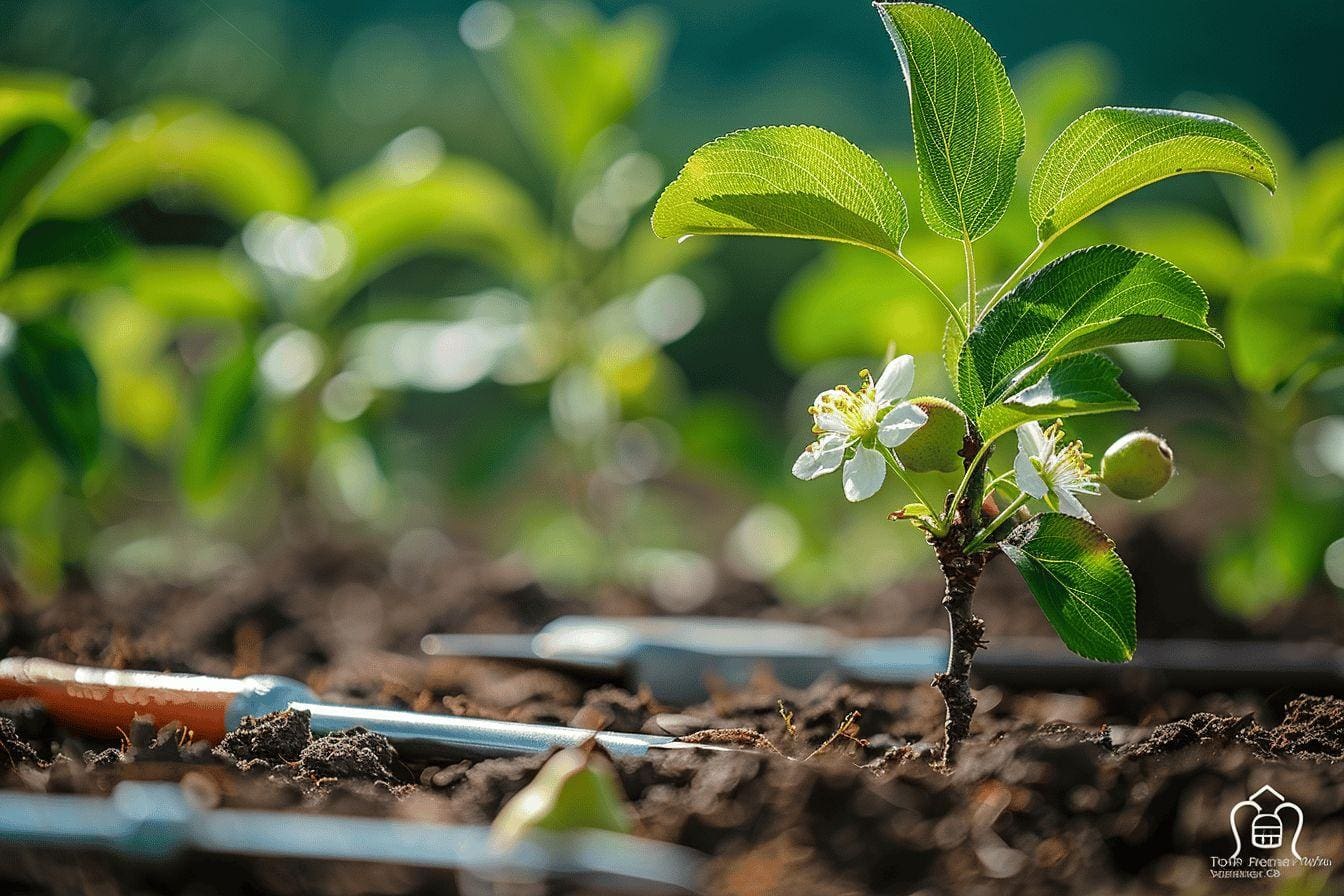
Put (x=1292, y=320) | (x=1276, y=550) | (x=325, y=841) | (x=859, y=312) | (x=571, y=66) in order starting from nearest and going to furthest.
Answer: (x=325, y=841) → (x=1292, y=320) → (x=1276, y=550) → (x=859, y=312) → (x=571, y=66)

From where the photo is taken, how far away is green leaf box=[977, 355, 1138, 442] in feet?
1.70

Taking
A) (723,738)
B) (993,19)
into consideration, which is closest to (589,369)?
(723,738)

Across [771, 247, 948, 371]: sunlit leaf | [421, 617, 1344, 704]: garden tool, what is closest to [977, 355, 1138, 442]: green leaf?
[421, 617, 1344, 704]: garden tool

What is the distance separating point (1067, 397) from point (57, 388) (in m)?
0.82

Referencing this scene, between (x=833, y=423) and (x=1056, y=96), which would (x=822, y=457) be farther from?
(x=1056, y=96)

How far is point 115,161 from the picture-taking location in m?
1.09

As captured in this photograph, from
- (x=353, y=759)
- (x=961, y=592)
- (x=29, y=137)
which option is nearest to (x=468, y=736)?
(x=353, y=759)

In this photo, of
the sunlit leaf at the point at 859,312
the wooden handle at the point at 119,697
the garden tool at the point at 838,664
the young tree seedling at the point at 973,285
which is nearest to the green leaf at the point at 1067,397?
the young tree seedling at the point at 973,285

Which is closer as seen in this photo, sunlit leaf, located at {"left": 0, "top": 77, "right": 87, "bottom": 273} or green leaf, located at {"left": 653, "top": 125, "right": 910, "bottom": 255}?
green leaf, located at {"left": 653, "top": 125, "right": 910, "bottom": 255}

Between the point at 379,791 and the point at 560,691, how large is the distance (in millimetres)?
268

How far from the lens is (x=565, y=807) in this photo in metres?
0.45

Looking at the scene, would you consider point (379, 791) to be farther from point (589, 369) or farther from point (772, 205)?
point (589, 369)

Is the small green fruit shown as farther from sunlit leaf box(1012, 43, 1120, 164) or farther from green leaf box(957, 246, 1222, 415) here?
sunlit leaf box(1012, 43, 1120, 164)

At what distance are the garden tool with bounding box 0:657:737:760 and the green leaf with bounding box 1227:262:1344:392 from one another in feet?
1.89
